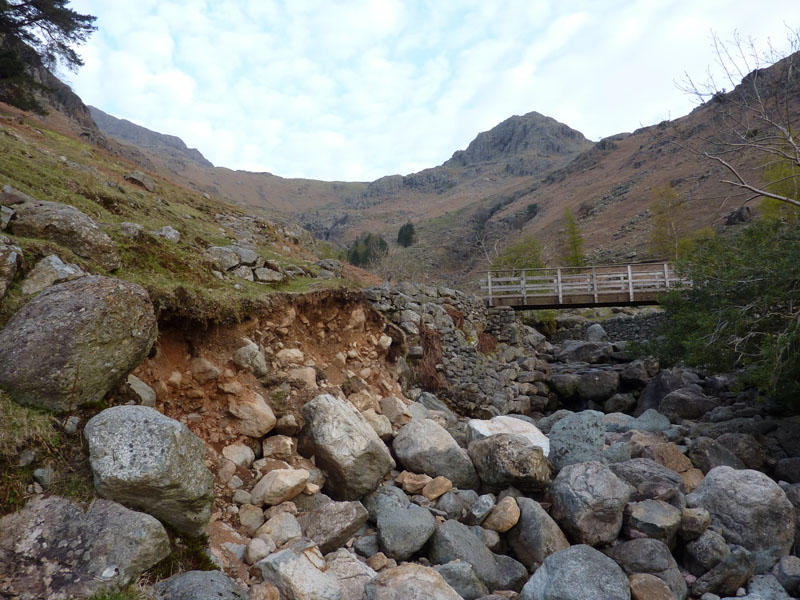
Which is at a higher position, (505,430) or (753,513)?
(505,430)

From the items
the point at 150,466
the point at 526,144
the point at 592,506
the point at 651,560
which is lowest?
the point at 651,560

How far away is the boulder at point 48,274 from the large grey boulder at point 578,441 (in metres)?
7.79

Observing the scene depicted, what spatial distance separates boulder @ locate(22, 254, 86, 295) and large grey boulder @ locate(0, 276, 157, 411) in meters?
0.56

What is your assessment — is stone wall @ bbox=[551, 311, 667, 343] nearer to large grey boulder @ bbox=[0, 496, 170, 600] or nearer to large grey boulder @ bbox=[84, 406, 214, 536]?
large grey boulder @ bbox=[84, 406, 214, 536]

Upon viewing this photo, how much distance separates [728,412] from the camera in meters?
12.0

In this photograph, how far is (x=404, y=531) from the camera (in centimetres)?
548

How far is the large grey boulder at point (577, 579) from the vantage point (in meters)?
4.75

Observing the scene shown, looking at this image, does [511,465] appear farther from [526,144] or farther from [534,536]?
[526,144]

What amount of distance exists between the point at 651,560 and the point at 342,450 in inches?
165

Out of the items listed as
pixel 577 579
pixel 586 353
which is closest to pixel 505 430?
pixel 577 579

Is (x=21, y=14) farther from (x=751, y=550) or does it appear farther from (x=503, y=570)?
(x=751, y=550)

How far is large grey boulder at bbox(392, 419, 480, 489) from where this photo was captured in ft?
23.9

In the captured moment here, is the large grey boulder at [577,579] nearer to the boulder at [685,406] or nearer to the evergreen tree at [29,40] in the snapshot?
the boulder at [685,406]

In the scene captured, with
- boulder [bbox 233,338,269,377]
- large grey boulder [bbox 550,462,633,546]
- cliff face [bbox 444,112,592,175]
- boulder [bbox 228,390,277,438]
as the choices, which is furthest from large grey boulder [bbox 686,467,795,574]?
cliff face [bbox 444,112,592,175]
